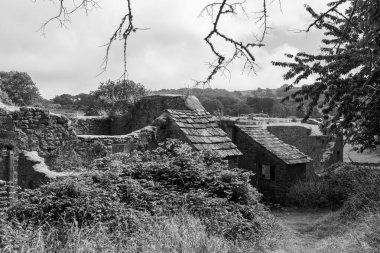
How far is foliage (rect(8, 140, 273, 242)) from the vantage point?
609cm

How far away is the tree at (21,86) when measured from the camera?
148ft

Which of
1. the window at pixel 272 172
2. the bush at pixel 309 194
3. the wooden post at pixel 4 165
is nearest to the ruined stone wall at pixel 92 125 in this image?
the wooden post at pixel 4 165

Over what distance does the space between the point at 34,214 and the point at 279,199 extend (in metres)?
9.57

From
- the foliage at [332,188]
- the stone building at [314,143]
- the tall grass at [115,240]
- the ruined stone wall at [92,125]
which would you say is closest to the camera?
the tall grass at [115,240]

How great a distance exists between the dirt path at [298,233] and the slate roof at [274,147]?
1.94 metres

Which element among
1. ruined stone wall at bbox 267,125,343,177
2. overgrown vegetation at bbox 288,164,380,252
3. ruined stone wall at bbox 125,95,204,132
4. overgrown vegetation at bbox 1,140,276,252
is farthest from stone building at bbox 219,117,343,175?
overgrown vegetation at bbox 1,140,276,252

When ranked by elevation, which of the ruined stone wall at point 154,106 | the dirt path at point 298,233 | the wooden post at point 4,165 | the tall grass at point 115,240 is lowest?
the dirt path at point 298,233

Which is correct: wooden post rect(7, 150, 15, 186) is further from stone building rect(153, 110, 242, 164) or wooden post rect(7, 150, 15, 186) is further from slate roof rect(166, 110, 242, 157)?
slate roof rect(166, 110, 242, 157)

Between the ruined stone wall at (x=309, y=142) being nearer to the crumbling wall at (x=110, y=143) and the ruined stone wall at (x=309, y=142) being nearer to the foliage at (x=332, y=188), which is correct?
A: the foliage at (x=332, y=188)

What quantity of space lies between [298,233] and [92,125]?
9750 millimetres

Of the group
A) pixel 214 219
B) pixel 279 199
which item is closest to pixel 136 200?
pixel 214 219

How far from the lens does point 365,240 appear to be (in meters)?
7.01

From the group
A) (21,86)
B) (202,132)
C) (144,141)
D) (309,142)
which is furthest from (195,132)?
(21,86)

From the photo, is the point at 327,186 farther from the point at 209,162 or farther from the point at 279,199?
the point at 209,162
